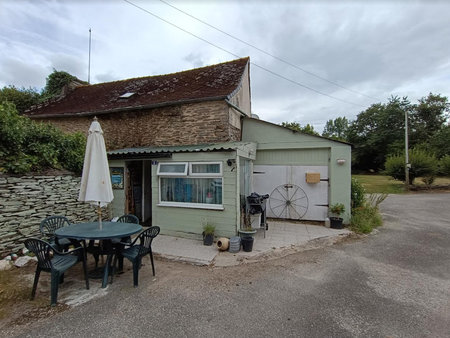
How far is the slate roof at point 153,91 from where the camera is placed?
9000 millimetres

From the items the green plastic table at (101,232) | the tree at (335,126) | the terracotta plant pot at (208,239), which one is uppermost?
the tree at (335,126)

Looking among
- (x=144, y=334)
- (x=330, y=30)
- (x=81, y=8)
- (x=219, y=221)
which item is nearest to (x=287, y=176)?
(x=219, y=221)

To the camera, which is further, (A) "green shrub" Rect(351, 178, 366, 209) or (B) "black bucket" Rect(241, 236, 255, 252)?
(A) "green shrub" Rect(351, 178, 366, 209)

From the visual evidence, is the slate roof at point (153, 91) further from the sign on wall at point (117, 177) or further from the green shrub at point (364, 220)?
the green shrub at point (364, 220)

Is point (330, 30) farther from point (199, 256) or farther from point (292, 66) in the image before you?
point (199, 256)

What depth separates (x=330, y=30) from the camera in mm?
8203

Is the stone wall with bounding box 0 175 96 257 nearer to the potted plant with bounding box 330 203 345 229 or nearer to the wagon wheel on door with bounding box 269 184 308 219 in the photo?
the wagon wheel on door with bounding box 269 184 308 219

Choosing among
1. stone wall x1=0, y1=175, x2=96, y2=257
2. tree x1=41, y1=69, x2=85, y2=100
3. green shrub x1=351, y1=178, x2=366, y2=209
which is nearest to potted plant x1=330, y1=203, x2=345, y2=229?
green shrub x1=351, y1=178, x2=366, y2=209

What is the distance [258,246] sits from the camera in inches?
234

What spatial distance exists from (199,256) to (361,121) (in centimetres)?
5016

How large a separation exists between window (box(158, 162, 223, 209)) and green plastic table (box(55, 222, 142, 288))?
7.66 feet

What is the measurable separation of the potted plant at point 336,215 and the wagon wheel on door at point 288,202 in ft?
3.36

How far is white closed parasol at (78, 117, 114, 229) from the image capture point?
4176 millimetres

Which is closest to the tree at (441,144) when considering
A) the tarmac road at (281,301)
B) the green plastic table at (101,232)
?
the tarmac road at (281,301)
